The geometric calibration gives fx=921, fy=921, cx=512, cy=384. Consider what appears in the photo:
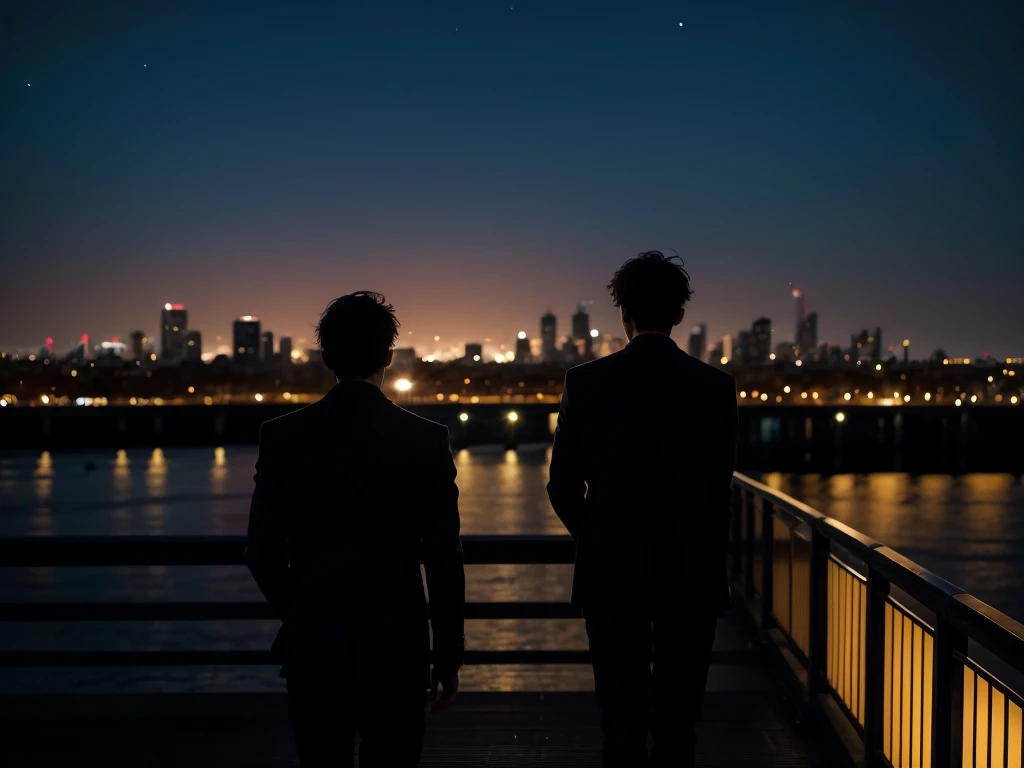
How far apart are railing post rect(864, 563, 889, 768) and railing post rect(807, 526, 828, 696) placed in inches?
38.4

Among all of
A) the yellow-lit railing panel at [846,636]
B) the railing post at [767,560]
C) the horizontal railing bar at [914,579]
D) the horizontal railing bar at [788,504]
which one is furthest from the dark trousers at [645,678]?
the railing post at [767,560]

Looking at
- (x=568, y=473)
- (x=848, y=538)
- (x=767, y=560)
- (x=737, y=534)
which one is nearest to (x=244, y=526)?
(x=737, y=534)

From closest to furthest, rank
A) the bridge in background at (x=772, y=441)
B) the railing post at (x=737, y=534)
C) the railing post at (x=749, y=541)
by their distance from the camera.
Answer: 1. the railing post at (x=749, y=541)
2. the railing post at (x=737, y=534)
3. the bridge in background at (x=772, y=441)

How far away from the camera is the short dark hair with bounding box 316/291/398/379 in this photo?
270 centimetres

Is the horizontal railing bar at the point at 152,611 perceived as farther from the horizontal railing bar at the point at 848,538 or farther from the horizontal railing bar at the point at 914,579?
the horizontal railing bar at the point at 914,579

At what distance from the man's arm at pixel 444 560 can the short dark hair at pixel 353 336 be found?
33cm

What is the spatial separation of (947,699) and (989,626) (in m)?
0.71

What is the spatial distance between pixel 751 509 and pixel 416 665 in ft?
19.9

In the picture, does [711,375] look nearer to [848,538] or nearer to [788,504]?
[848,538]

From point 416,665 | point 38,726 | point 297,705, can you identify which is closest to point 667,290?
point 416,665

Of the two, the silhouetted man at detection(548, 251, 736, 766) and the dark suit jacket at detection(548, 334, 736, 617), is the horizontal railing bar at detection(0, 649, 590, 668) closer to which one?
the silhouetted man at detection(548, 251, 736, 766)

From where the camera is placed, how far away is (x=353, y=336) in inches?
106

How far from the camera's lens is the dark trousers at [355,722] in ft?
8.45

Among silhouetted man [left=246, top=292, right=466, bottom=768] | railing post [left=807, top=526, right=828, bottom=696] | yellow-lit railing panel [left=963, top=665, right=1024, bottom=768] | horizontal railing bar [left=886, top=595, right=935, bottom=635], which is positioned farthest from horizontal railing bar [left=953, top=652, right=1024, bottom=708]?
railing post [left=807, top=526, right=828, bottom=696]
